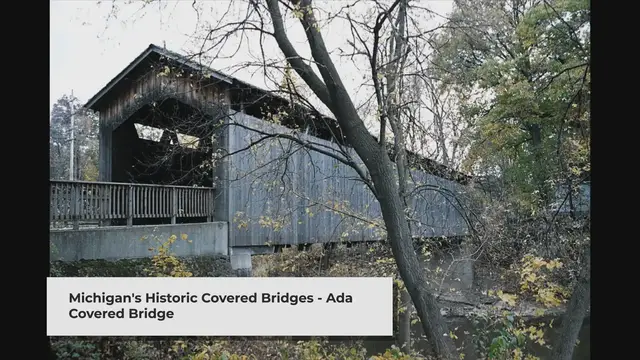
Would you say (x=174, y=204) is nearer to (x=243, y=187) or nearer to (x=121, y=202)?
(x=121, y=202)

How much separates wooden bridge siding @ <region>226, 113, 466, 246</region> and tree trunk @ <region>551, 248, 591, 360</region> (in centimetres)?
139

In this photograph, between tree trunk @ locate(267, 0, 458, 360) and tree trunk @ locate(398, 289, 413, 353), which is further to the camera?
tree trunk @ locate(398, 289, 413, 353)

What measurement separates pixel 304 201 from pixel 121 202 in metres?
1.50

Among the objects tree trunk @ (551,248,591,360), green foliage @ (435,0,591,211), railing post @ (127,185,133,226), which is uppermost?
green foliage @ (435,0,591,211)

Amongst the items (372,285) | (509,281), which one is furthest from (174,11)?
(509,281)

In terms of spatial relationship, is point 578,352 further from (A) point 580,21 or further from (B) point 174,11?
(B) point 174,11

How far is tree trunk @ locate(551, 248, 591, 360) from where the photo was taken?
2.58 m

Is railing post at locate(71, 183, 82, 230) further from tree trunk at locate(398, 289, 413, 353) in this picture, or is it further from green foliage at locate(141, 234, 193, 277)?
tree trunk at locate(398, 289, 413, 353)

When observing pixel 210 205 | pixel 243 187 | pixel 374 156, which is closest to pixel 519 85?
pixel 374 156

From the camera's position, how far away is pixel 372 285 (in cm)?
286

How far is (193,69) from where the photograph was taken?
338 cm

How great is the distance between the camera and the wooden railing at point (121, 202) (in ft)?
11.4

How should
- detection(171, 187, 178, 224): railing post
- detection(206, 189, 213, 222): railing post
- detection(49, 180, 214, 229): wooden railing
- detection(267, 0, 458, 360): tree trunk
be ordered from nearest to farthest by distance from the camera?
detection(267, 0, 458, 360): tree trunk, detection(49, 180, 214, 229): wooden railing, detection(171, 187, 178, 224): railing post, detection(206, 189, 213, 222): railing post

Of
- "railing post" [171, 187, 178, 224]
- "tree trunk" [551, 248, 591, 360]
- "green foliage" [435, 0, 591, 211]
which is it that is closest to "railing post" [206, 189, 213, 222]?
"railing post" [171, 187, 178, 224]
